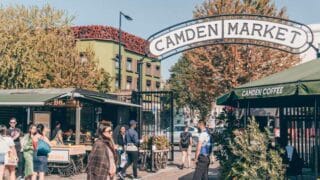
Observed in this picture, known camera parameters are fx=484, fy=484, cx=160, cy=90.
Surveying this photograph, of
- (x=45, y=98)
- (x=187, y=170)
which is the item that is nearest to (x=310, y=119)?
(x=187, y=170)

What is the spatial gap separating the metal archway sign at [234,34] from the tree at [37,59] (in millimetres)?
18967

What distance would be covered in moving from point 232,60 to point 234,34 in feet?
46.6

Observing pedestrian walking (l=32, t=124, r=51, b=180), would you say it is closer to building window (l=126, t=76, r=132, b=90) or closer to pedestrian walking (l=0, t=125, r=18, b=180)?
pedestrian walking (l=0, t=125, r=18, b=180)

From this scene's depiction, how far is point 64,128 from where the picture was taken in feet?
86.6

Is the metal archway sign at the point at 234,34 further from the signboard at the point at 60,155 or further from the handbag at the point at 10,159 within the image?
the handbag at the point at 10,159

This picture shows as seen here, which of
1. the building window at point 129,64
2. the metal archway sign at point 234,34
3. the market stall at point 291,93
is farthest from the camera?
the building window at point 129,64

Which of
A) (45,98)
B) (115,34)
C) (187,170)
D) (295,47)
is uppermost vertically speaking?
(115,34)

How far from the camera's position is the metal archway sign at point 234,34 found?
49.5 ft

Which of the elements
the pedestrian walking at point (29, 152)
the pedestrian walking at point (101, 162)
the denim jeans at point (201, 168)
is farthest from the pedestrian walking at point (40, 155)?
the pedestrian walking at point (101, 162)

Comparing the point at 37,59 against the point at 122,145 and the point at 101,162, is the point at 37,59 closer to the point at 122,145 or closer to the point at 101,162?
the point at 122,145

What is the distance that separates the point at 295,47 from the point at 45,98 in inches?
373

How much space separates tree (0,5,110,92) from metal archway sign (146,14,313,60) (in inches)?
747

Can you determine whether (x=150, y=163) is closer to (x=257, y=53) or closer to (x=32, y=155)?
(x=32, y=155)

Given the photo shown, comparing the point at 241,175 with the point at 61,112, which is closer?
the point at 241,175
